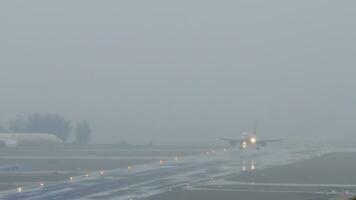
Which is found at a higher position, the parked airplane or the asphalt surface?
the parked airplane

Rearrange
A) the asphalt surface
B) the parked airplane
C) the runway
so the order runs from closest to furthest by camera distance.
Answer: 1. the runway
2. the asphalt surface
3. the parked airplane

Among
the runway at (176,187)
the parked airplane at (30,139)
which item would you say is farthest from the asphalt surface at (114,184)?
the parked airplane at (30,139)

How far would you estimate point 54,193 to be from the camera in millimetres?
53750

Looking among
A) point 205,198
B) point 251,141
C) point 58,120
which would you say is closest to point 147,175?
point 205,198

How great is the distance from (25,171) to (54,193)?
2711cm

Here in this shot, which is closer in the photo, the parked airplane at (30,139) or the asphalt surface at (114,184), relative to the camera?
the asphalt surface at (114,184)

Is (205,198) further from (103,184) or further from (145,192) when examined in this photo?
(103,184)

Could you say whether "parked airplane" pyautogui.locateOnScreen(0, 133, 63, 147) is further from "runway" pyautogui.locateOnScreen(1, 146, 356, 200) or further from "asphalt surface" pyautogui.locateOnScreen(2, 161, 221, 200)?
"runway" pyautogui.locateOnScreen(1, 146, 356, 200)

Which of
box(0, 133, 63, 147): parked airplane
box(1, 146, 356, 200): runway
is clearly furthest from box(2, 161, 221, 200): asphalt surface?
box(0, 133, 63, 147): parked airplane

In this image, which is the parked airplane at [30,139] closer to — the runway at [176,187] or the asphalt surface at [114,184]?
the asphalt surface at [114,184]

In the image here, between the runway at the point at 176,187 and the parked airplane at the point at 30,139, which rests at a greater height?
the parked airplane at the point at 30,139

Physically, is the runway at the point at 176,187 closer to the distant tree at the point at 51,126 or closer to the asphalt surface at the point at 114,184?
the asphalt surface at the point at 114,184

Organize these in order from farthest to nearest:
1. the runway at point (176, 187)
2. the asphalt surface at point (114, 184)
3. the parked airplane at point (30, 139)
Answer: the parked airplane at point (30, 139) → the asphalt surface at point (114, 184) → the runway at point (176, 187)

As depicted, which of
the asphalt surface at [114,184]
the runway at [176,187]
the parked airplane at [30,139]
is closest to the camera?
the runway at [176,187]
